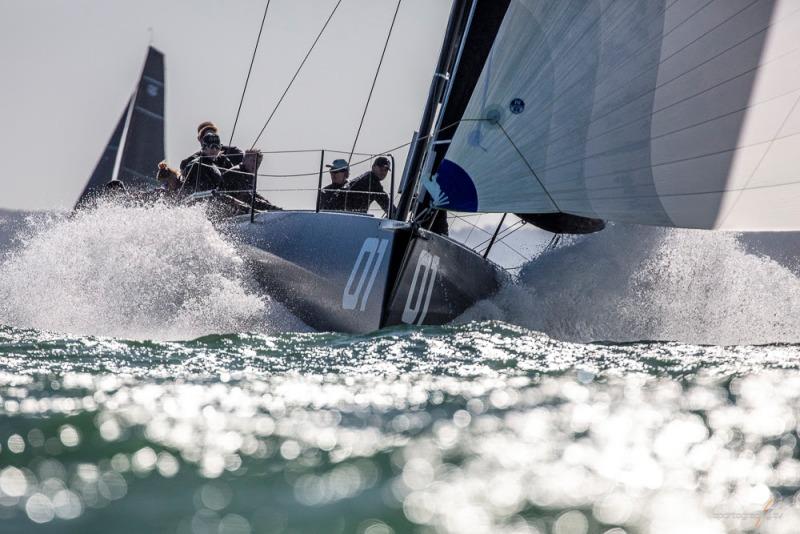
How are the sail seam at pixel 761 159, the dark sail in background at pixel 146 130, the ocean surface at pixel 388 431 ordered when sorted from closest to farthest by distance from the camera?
the ocean surface at pixel 388 431, the sail seam at pixel 761 159, the dark sail in background at pixel 146 130

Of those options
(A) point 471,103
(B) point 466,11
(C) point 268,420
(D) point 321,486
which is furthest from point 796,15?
(D) point 321,486

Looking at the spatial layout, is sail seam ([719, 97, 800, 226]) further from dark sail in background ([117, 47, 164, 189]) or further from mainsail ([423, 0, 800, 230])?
dark sail in background ([117, 47, 164, 189])

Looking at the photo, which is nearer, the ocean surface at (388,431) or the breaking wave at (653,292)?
the ocean surface at (388,431)

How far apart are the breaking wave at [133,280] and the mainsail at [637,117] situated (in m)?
1.26

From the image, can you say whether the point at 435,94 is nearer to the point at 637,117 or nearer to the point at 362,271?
the point at 362,271

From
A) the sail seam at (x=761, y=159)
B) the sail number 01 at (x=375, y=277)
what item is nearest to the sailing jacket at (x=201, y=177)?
the sail number 01 at (x=375, y=277)

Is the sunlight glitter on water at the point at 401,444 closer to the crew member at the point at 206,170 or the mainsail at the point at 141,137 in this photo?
the crew member at the point at 206,170

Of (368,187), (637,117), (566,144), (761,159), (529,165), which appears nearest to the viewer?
(761,159)

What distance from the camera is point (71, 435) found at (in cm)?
154

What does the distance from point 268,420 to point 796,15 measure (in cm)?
295

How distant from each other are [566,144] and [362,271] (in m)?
1.16

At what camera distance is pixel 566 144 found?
14.3 feet

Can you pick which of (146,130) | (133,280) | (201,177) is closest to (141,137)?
(146,130)

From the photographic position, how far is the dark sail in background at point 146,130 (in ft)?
39.9
